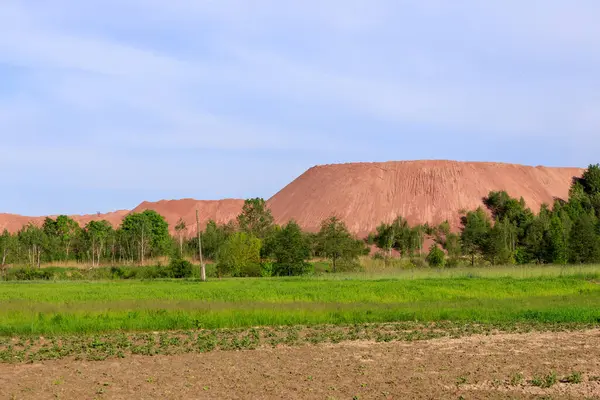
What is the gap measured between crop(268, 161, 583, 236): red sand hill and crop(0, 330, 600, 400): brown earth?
127 m

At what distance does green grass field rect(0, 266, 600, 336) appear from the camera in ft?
85.4

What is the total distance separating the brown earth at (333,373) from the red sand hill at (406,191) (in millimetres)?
126591

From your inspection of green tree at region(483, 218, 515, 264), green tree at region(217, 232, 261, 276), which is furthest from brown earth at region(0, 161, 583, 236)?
green tree at region(217, 232, 261, 276)

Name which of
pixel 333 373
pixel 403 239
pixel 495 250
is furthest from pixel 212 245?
pixel 333 373

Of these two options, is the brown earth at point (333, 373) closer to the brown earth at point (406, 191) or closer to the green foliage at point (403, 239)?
the green foliage at point (403, 239)

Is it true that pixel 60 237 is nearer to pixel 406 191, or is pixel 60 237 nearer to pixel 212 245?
pixel 212 245

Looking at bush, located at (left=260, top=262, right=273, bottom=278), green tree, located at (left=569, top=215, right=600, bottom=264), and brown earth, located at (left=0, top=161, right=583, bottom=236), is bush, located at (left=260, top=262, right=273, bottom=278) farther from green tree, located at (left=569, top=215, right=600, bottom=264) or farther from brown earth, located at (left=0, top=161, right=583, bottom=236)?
brown earth, located at (left=0, top=161, right=583, bottom=236)

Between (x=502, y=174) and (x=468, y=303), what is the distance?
141 metres

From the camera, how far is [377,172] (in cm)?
16838

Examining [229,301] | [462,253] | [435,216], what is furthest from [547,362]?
[435,216]

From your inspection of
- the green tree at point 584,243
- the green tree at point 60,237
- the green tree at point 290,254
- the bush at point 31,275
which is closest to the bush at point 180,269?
the green tree at point 290,254

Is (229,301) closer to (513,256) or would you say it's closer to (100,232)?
(513,256)

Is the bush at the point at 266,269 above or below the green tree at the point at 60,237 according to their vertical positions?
below

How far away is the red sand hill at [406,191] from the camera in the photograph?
15188 cm
